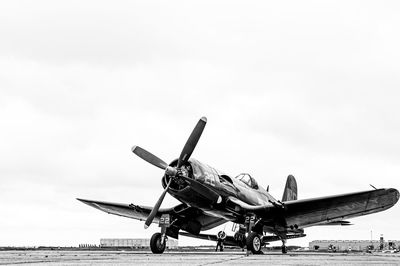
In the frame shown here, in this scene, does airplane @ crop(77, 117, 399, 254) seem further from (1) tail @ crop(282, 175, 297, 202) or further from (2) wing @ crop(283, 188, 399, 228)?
(1) tail @ crop(282, 175, 297, 202)

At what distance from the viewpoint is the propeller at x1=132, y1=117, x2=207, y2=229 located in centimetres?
2028

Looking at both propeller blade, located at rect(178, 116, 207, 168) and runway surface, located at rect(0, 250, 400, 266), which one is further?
propeller blade, located at rect(178, 116, 207, 168)

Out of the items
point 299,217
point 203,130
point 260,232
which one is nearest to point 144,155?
point 203,130

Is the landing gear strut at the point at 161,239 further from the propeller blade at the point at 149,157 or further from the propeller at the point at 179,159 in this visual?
the propeller blade at the point at 149,157

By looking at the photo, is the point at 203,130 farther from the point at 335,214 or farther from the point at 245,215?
the point at 335,214

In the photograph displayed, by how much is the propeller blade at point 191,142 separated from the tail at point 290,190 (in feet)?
48.6

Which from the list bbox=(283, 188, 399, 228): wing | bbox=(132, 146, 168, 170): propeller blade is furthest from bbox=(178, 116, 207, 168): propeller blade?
bbox=(283, 188, 399, 228): wing

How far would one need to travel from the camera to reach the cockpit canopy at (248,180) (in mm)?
24811

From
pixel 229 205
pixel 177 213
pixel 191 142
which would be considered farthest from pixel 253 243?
pixel 191 142

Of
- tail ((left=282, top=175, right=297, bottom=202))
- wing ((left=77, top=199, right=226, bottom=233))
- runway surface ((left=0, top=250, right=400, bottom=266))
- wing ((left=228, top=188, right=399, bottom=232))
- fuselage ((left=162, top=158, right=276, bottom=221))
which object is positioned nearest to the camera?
A: runway surface ((left=0, top=250, right=400, bottom=266))

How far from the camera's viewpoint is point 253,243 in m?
21.2

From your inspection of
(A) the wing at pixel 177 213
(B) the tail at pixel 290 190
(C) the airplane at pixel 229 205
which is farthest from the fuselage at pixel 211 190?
(B) the tail at pixel 290 190

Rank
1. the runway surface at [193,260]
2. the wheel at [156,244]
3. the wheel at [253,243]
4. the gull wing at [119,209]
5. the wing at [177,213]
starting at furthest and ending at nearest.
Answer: the gull wing at [119,209] < the wing at [177,213] < the wheel at [156,244] < the wheel at [253,243] < the runway surface at [193,260]

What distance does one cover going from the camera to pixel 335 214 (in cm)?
2405
